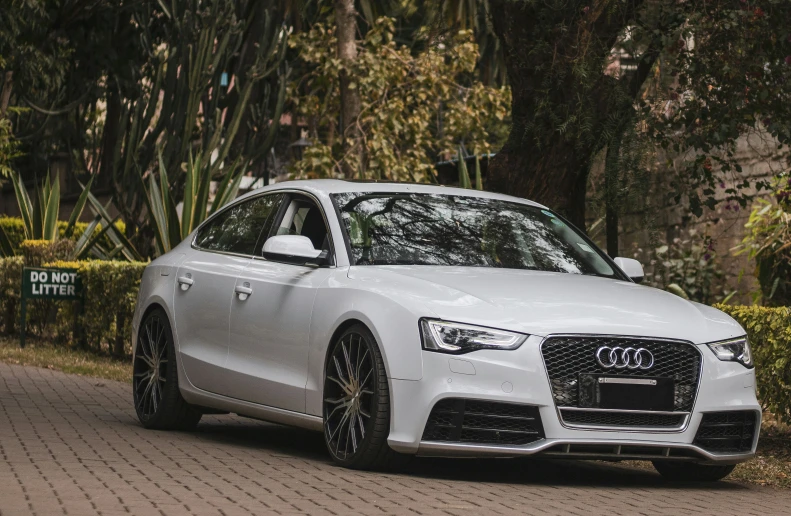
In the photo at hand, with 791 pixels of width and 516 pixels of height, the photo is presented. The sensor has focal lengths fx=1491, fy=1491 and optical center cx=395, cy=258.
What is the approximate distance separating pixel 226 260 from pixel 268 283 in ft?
2.74

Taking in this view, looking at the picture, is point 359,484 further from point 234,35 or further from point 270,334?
point 234,35

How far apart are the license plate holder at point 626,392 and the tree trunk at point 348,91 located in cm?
1664

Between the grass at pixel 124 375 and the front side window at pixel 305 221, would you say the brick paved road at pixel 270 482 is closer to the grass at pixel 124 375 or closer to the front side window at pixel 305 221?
the grass at pixel 124 375

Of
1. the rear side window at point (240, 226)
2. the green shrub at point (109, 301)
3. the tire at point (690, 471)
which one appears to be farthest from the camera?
the green shrub at point (109, 301)

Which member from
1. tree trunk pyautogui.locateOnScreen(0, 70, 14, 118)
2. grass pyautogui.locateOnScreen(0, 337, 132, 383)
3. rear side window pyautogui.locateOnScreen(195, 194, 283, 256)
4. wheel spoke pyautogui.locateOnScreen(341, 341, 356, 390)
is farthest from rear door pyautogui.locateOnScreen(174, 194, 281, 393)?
tree trunk pyautogui.locateOnScreen(0, 70, 14, 118)

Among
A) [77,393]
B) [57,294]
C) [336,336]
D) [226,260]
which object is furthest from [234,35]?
[336,336]

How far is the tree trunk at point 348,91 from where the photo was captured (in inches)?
961

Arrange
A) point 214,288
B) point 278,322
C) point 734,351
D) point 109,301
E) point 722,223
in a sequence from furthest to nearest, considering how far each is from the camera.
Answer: point 722,223 → point 109,301 → point 214,288 → point 278,322 → point 734,351

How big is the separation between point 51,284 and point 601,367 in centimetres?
1088

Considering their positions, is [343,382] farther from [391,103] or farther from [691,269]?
[391,103]

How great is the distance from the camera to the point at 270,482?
7.45 metres

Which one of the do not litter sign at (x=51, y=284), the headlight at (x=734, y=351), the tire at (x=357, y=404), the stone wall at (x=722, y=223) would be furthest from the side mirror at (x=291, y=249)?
the do not litter sign at (x=51, y=284)

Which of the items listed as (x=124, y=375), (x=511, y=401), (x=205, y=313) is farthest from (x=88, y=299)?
(x=511, y=401)

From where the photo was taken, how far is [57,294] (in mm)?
17234
